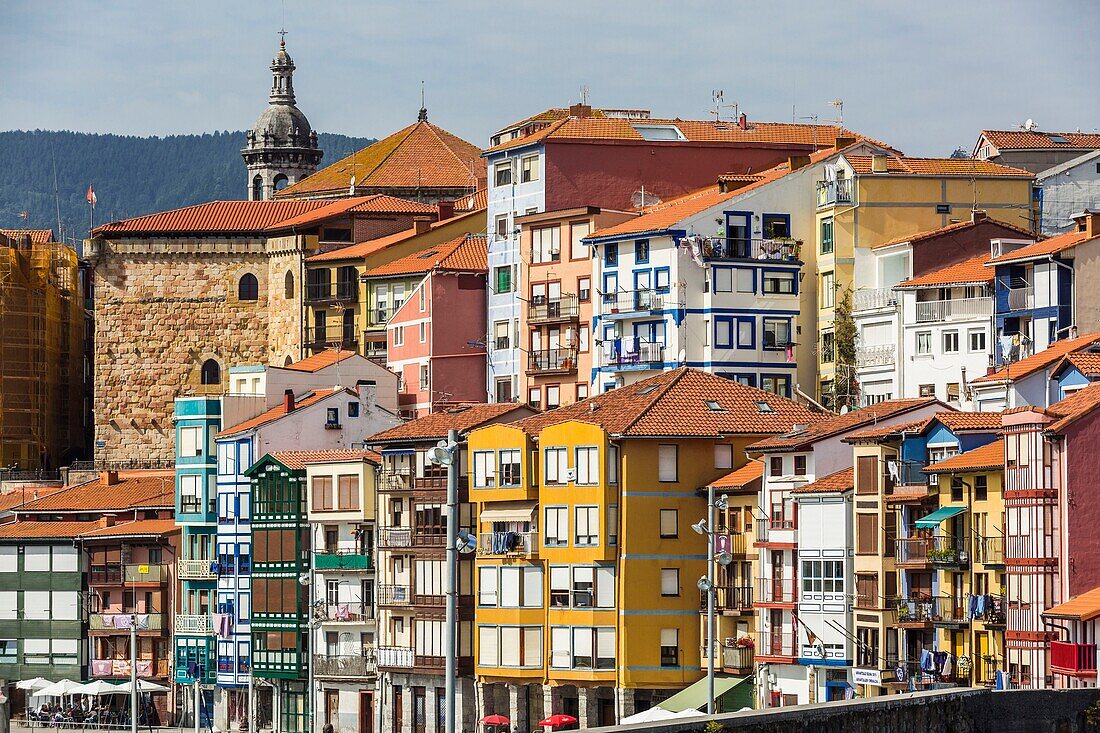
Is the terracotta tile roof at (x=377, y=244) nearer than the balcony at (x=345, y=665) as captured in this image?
No

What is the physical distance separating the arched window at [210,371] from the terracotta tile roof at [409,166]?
58.2 ft

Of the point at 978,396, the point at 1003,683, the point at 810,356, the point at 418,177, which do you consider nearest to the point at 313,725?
the point at 810,356

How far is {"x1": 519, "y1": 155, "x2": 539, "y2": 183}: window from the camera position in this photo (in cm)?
12419

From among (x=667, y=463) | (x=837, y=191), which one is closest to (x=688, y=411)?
(x=667, y=463)

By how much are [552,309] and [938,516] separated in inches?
1624

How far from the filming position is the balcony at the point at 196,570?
121 metres

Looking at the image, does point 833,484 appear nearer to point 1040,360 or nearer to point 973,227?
point 1040,360

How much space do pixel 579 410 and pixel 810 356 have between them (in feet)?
41.7

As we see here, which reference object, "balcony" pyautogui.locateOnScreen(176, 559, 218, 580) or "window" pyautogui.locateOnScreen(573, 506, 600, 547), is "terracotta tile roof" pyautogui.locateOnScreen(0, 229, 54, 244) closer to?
"balcony" pyautogui.locateOnScreen(176, 559, 218, 580)

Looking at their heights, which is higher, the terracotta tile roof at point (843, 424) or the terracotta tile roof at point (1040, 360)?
the terracotta tile roof at point (1040, 360)

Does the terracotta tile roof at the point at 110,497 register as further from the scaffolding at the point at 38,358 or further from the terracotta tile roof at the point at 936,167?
the terracotta tile roof at the point at 936,167

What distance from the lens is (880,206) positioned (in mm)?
110000

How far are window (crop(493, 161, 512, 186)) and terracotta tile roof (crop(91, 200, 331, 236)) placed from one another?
25815 millimetres

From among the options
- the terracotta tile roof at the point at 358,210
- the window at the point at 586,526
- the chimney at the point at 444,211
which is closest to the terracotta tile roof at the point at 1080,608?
the window at the point at 586,526
